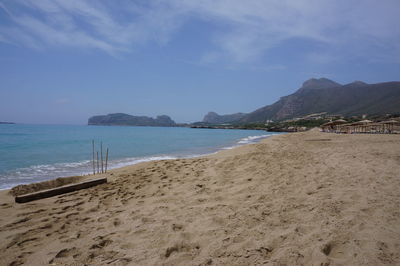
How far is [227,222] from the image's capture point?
10.4ft

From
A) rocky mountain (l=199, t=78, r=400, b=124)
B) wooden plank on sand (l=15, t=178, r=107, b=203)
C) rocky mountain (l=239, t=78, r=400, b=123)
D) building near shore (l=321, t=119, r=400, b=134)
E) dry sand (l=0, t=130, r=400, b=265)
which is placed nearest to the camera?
dry sand (l=0, t=130, r=400, b=265)

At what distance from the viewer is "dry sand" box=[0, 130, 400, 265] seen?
238 cm

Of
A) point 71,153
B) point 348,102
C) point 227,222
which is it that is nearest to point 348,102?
point 348,102

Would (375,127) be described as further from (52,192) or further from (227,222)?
(52,192)

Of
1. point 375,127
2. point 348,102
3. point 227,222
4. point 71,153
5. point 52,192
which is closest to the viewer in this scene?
point 227,222

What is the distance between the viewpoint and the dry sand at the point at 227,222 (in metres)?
2.38

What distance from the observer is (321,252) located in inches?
89.1

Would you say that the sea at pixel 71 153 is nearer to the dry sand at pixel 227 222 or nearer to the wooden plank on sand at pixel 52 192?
the wooden plank on sand at pixel 52 192

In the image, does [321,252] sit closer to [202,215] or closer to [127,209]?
[202,215]

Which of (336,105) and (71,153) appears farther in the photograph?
(336,105)

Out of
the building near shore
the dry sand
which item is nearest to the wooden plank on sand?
the dry sand

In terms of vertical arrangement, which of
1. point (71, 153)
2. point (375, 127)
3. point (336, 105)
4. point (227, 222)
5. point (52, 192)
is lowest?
point (71, 153)

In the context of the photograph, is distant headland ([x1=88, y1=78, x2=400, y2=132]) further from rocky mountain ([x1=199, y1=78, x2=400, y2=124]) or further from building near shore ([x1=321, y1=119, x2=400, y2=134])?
building near shore ([x1=321, y1=119, x2=400, y2=134])

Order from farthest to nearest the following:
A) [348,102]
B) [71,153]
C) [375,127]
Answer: [348,102] → [375,127] → [71,153]
